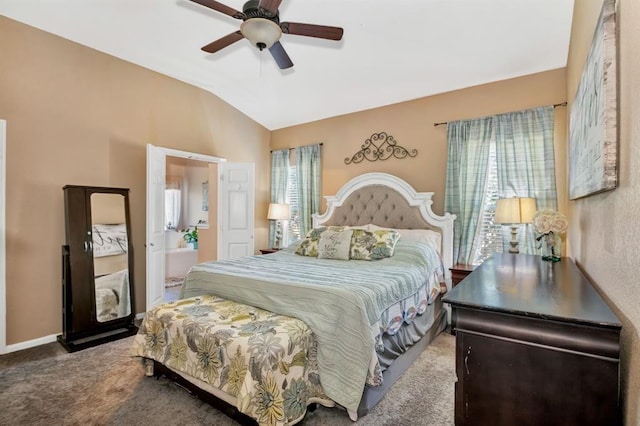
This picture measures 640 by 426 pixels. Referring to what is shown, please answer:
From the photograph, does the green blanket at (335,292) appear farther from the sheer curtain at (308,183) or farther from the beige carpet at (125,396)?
the sheer curtain at (308,183)

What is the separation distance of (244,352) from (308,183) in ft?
11.5

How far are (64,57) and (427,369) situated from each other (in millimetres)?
4620

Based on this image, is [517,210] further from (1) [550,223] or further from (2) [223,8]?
(2) [223,8]

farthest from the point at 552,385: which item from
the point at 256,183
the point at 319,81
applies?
the point at 256,183

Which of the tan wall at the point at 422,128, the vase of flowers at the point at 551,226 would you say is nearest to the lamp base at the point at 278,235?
the tan wall at the point at 422,128

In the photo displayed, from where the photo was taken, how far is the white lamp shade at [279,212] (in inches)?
197

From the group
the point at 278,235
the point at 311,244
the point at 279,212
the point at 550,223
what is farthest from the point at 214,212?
the point at 550,223

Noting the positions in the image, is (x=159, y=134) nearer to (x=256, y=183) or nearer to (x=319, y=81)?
(x=256, y=183)

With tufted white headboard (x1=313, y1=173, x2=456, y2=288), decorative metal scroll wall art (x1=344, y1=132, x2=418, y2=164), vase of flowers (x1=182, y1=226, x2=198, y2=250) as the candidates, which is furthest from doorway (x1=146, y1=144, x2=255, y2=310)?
decorative metal scroll wall art (x1=344, y1=132, x2=418, y2=164)

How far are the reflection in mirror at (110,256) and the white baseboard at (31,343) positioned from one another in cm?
45

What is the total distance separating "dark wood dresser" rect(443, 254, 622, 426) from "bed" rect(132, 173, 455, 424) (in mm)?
819

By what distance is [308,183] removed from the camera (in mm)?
5051

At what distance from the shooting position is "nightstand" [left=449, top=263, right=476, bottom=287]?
10.8 feet

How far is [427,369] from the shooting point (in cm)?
266
